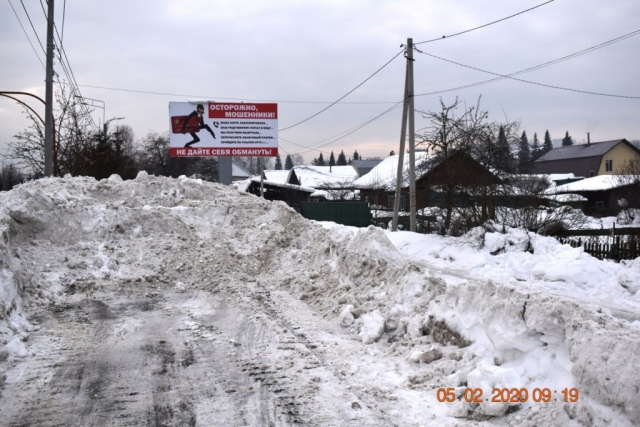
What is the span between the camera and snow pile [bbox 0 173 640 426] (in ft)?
13.6

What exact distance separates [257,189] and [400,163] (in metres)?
16.9

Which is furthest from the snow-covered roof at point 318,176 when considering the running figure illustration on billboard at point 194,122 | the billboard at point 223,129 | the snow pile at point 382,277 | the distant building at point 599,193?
the snow pile at point 382,277

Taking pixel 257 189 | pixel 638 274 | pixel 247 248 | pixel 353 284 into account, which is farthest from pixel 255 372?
pixel 257 189

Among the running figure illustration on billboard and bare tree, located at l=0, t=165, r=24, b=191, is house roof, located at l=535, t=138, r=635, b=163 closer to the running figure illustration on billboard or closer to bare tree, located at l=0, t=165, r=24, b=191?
the running figure illustration on billboard

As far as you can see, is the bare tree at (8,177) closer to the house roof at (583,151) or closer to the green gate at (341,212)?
the green gate at (341,212)

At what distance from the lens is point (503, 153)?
54.6 ft

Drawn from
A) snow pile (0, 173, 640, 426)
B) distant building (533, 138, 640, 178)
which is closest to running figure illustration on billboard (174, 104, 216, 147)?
snow pile (0, 173, 640, 426)

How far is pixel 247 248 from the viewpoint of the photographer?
12047 mm

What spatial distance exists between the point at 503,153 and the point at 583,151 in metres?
56.4

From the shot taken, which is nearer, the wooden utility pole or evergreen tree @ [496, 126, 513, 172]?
evergreen tree @ [496, 126, 513, 172]

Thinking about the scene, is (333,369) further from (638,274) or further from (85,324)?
(638,274)

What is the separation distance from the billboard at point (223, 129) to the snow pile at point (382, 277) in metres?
10.7
